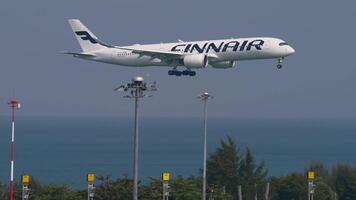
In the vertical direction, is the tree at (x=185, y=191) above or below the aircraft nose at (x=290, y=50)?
below

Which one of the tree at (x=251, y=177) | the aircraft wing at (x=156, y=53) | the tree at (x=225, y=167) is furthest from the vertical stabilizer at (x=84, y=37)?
the tree at (x=251, y=177)

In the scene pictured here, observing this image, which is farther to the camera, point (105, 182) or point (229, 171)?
point (229, 171)

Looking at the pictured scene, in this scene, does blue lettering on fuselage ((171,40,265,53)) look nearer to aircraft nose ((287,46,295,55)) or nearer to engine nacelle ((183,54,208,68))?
engine nacelle ((183,54,208,68))

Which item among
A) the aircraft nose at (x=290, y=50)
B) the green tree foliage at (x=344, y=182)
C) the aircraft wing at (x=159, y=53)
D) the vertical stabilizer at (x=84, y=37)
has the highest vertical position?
the vertical stabilizer at (x=84, y=37)

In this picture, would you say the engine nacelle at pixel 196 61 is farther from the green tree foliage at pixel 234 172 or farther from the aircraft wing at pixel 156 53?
the green tree foliage at pixel 234 172

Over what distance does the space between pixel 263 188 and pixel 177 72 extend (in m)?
25.2

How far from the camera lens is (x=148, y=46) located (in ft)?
346

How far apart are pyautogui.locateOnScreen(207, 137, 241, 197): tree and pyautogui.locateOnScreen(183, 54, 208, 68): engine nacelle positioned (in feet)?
80.1

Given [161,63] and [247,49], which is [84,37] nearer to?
[161,63]

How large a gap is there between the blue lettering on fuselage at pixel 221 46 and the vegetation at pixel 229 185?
44.7ft

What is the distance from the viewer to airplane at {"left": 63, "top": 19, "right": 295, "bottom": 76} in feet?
311

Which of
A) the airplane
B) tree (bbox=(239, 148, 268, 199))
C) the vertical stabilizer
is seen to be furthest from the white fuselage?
tree (bbox=(239, 148, 268, 199))

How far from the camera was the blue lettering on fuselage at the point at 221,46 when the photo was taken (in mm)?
94562

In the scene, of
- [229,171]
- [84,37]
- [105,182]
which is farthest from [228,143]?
[105,182]
